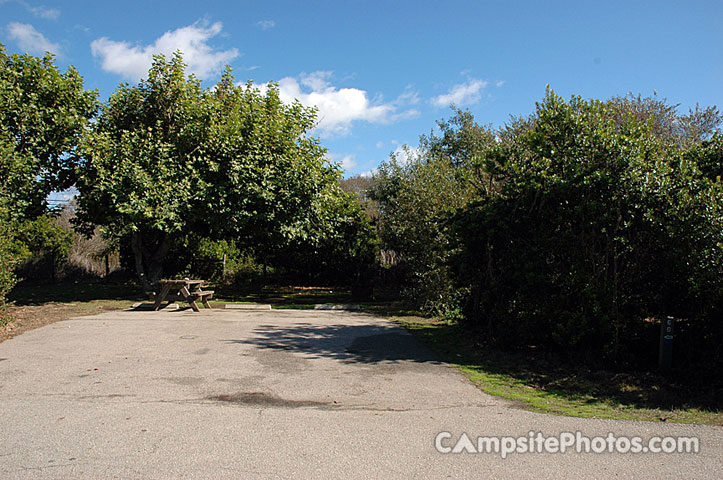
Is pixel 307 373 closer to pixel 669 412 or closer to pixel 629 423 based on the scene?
pixel 629 423

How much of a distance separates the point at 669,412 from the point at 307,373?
4.51m

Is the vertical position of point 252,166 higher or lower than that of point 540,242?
higher

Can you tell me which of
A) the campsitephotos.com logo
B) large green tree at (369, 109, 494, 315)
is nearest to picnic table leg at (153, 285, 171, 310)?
large green tree at (369, 109, 494, 315)

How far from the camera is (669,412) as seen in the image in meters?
5.66

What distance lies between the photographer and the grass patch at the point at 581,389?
5.64m

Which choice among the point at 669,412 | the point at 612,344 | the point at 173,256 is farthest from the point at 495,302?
the point at 173,256

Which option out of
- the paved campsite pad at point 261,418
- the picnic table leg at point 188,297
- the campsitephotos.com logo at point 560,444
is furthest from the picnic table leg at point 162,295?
the campsitephotos.com logo at point 560,444

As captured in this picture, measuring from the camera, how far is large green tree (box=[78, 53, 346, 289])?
14.7m

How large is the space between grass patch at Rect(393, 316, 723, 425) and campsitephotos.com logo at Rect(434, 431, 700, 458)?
0.77m

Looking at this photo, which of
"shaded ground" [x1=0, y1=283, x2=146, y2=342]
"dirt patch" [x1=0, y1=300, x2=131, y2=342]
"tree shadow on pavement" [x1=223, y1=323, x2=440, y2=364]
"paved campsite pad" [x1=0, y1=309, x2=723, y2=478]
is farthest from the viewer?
"shaded ground" [x1=0, y1=283, x2=146, y2=342]

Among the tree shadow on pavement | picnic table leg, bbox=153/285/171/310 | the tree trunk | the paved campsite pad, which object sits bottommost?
the paved campsite pad

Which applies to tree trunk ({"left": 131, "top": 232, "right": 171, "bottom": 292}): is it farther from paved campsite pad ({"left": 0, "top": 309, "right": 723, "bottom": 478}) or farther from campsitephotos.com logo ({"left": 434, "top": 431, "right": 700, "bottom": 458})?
campsitephotos.com logo ({"left": 434, "top": 431, "right": 700, "bottom": 458})

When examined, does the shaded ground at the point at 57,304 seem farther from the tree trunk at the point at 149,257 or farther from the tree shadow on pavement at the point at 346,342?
the tree shadow on pavement at the point at 346,342

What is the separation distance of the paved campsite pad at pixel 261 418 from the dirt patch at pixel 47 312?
4.15 feet
